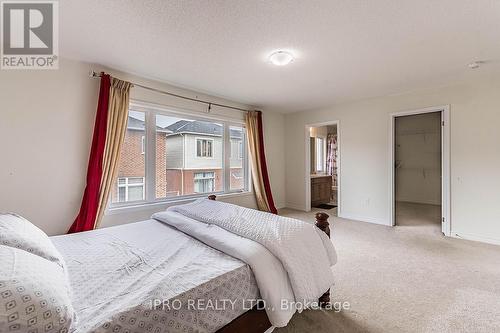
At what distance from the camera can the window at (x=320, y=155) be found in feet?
24.1

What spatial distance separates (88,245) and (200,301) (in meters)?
1.15

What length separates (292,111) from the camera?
5.35m

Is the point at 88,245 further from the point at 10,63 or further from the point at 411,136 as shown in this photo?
the point at 411,136

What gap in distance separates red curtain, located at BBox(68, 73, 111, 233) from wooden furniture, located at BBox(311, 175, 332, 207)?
4.46 metres

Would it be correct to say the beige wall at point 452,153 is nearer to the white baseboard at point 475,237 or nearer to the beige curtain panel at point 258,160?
the white baseboard at point 475,237

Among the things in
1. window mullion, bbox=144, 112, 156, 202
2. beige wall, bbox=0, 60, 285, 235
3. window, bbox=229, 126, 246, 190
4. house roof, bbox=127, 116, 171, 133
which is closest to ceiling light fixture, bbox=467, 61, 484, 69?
window, bbox=229, 126, 246, 190

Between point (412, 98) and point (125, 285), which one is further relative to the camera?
point (412, 98)

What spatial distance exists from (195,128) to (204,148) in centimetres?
39

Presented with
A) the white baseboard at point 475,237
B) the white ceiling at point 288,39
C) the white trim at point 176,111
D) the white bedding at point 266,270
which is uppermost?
the white ceiling at point 288,39

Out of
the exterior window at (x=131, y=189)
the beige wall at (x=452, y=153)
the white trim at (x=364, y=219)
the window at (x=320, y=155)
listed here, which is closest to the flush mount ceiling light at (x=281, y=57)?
the exterior window at (x=131, y=189)

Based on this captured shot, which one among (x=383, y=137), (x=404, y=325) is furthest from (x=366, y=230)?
(x=404, y=325)

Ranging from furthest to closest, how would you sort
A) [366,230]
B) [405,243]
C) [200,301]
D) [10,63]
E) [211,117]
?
[211,117] → [366,230] → [405,243] → [10,63] → [200,301]

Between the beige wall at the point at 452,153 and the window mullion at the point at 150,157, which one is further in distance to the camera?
the window mullion at the point at 150,157

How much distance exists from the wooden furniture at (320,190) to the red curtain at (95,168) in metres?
4.46
